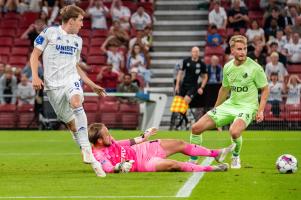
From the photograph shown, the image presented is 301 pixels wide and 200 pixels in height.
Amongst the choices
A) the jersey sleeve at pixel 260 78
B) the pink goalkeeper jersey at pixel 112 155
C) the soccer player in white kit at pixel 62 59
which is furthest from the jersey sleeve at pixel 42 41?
the jersey sleeve at pixel 260 78

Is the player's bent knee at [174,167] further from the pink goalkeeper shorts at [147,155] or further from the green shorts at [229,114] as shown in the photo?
the green shorts at [229,114]

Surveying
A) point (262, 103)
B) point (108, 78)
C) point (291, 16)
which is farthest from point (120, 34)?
point (262, 103)

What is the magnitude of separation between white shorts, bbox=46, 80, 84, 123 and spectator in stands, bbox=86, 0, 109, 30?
18.5 m

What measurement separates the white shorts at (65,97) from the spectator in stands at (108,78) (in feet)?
50.0

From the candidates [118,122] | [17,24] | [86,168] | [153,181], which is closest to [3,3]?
[17,24]

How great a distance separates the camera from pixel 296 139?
22781 mm

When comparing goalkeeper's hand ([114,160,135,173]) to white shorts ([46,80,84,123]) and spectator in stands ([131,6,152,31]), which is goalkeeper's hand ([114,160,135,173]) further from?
spectator in stands ([131,6,152,31])

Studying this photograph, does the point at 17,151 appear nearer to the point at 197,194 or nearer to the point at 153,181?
the point at 153,181

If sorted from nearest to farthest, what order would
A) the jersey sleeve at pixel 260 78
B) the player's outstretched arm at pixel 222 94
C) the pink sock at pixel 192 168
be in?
the pink sock at pixel 192 168 < the jersey sleeve at pixel 260 78 < the player's outstretched arm at pixel 222 94

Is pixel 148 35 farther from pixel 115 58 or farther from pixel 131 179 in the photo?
pixel 131 179

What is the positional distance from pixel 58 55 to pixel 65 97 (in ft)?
2.09

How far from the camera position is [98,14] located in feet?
110

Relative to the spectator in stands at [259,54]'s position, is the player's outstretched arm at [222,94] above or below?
below

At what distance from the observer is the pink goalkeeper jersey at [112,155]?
14016 millimetres
